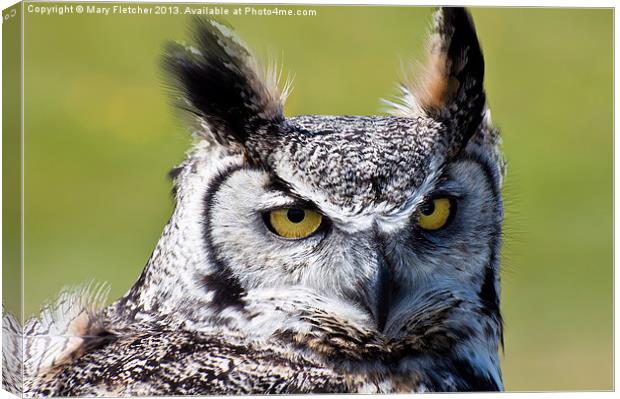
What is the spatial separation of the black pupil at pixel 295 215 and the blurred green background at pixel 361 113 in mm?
491

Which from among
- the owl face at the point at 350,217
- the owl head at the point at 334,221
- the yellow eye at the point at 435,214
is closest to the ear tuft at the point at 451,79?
the owl head at the point at 334,221

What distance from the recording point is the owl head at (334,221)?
3.12 metres

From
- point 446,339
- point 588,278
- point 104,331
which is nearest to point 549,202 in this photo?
point 588,278

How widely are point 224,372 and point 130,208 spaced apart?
0.76 m

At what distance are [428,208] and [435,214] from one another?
0.12ft

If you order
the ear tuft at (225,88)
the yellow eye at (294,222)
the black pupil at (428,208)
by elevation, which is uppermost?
the ear tuft at (225,88)

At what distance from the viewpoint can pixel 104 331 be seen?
3430 mm

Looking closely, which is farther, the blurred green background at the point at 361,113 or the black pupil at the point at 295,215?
the blurred green background at the point at 361,113

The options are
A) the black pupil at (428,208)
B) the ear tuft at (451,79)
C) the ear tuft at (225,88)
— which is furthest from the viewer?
the ear tuft at (451,79)

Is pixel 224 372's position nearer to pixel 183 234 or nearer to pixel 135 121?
pixel 183 234

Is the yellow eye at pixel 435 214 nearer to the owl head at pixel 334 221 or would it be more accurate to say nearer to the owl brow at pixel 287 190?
the owl head at pixel 334 221

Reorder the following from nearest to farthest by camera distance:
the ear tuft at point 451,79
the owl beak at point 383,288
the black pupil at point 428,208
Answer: the owl beak at point 383,288
the black pupil at point 428,208
the ear tuft at point 451,79

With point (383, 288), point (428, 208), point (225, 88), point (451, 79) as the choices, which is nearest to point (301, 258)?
point (383, 288)

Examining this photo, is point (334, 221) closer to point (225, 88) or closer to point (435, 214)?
point (435, 214)
